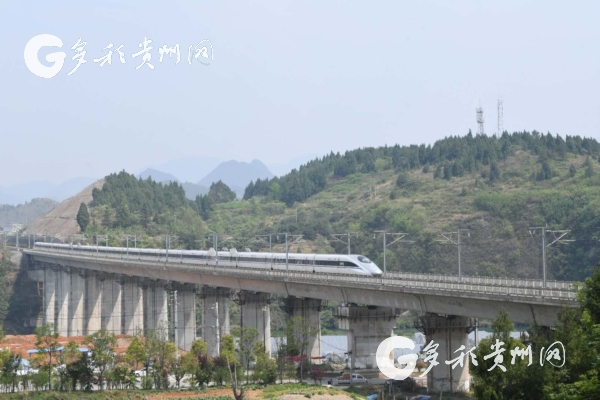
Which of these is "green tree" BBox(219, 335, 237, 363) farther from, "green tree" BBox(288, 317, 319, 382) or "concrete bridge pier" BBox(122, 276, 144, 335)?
"concrete bridge pier" BBox(122, 276, 144, 335)

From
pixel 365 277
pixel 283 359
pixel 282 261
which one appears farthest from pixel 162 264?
pixel 365 277

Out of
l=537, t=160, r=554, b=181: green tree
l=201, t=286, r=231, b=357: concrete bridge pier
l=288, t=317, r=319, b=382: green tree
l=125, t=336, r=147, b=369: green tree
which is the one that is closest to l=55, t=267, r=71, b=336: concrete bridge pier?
l=201, t=286, r=231, b=357: concrete bridge pier

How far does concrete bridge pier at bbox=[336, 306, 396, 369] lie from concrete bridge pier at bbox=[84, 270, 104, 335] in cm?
7299

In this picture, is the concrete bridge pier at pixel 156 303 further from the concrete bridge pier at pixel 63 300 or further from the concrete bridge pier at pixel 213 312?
the concrete bridge pier at pixel 63 300

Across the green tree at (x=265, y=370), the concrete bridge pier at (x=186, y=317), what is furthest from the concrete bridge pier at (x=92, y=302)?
the green tree at (x=265, y=370)

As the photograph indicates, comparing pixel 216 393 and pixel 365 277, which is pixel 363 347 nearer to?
pixel 365 277

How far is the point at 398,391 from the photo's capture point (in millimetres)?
65062

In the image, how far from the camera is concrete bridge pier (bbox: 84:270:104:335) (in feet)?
457

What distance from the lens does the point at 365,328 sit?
74.8 m

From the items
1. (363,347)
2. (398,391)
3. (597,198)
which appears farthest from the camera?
(597,198)

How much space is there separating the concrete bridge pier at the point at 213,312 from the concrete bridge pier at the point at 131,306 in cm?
2938

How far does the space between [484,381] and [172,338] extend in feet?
269

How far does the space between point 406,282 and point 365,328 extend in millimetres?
10882

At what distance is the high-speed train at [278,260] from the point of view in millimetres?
77062
